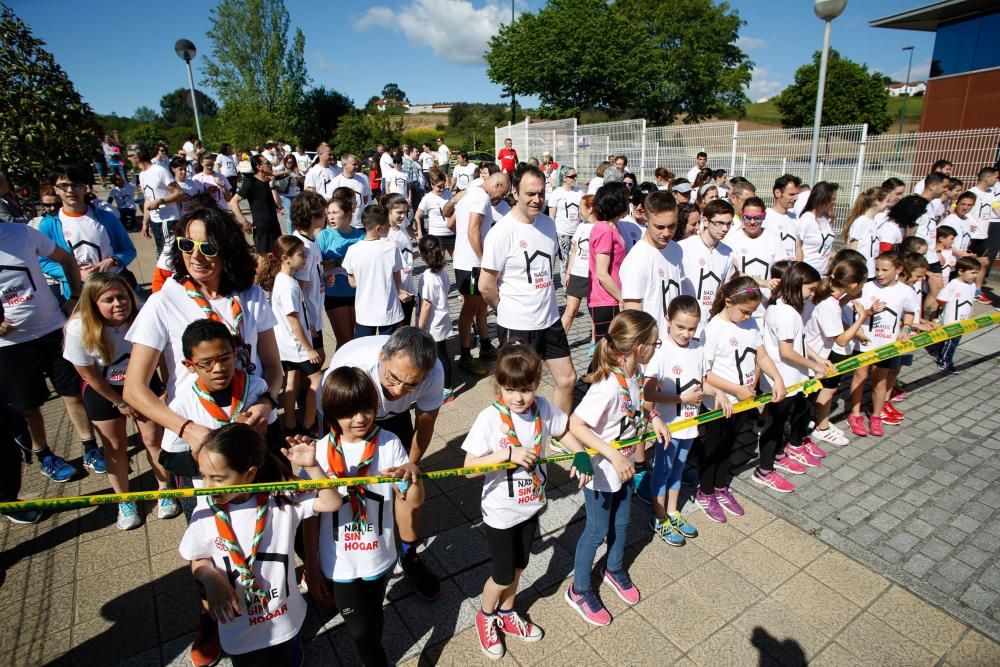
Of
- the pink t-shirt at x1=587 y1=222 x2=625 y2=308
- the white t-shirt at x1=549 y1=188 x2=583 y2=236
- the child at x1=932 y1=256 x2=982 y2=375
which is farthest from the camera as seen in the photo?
the white t-shirt at x1=549 y1=188 x2=583 y2=236

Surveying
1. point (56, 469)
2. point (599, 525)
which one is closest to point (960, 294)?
point (599, 525)

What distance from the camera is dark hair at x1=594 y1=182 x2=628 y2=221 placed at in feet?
16.9

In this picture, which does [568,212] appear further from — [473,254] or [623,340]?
[623,340]

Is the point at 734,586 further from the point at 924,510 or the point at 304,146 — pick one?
the point at 304,146

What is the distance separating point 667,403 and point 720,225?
6.10 ft

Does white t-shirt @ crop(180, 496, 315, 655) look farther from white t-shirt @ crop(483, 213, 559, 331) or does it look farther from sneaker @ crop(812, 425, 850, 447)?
sneaker @ crop(812, 425, 850, 447)

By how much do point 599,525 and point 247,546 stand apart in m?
1.78

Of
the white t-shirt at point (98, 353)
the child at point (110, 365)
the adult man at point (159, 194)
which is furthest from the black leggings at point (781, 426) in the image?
the adult man at point (159, 194)

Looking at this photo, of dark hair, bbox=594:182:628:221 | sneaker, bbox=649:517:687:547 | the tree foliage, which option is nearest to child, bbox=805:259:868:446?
dark hair, bbox=594:182:628:221

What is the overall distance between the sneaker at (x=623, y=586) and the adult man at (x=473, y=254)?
312 cm

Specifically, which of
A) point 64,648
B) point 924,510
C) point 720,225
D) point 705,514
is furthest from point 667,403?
point 64,648

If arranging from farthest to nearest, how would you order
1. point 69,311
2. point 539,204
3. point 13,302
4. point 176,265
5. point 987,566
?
point 69,311, point 539,204, point 13,302, point 987,566, point 176,265

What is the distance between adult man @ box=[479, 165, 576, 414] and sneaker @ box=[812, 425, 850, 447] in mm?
2699

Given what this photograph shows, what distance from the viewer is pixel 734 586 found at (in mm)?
3303
